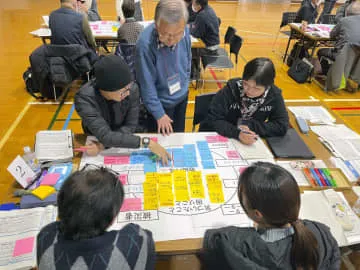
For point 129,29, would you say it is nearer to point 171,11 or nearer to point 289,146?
point 171,11

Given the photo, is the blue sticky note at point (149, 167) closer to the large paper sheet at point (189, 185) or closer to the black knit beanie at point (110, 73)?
the large paper sheet at point (189, 185)

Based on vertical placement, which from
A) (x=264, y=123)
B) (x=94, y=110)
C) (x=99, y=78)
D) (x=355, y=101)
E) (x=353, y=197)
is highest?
(x=99, y=78)

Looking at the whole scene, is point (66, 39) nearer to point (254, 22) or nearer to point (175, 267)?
point (175, 267)

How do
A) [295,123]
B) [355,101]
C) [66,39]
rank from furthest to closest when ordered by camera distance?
[355,101] < [66,39] < [295,123]

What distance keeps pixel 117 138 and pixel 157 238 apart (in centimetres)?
72

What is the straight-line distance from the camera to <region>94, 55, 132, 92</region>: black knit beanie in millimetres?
1587

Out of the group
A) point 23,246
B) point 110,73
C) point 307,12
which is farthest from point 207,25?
point 23,246

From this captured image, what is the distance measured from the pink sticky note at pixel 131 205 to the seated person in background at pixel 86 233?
0.41 meters

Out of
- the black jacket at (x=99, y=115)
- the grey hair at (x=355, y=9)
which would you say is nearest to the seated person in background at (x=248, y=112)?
the black jacket at (x=99, y=115)

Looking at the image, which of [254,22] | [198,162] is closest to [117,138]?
[198,162]

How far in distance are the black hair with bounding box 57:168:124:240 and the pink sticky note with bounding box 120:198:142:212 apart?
436mm

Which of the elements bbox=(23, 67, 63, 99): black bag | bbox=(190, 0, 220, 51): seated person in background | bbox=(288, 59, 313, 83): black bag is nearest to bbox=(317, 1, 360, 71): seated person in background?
bbox=(288, 59, 313, 83): black bag

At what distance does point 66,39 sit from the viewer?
3.68 meters

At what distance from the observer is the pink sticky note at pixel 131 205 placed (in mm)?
1351
